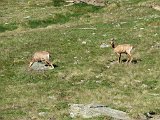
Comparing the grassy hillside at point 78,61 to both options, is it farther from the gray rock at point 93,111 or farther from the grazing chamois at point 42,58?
the grazing chamois at point 42,58

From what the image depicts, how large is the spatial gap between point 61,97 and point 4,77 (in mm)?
5920

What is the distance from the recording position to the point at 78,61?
1384 inches

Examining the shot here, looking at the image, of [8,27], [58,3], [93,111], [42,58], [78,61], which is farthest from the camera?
[58,3]

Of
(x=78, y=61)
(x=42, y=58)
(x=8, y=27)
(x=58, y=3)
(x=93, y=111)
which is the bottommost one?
(x=8, y=27)

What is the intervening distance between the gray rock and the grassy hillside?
399 mm

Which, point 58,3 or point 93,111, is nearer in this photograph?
point 93,111

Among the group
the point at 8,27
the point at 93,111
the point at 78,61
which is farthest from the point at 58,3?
the point at 93,111

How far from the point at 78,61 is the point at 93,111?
1148 centimetres

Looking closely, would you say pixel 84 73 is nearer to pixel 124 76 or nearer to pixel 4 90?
pixel 124 76

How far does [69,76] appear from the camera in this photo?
3191 cm

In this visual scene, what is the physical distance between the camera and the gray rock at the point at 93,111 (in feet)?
77.4

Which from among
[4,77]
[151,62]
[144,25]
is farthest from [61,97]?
[144,25]

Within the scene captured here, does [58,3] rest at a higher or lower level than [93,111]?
lower

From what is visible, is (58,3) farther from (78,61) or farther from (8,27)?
(78,61)
